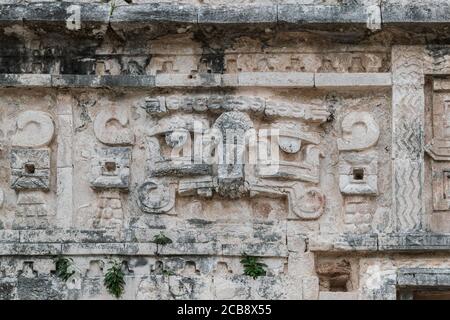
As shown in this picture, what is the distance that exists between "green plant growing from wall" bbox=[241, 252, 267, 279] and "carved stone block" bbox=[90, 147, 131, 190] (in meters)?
1.13

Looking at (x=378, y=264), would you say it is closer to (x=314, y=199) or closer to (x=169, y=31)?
(x=314, y=199)

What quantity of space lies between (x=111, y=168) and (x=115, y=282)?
96cm

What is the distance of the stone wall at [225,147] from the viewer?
14617 mm

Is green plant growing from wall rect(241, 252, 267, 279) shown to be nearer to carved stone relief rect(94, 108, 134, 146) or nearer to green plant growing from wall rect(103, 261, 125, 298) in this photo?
green plant growing from wall rect(103, 261, 125, 298)

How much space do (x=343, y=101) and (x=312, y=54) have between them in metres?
0.45

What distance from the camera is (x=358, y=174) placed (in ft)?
48.7

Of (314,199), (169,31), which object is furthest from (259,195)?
(169,31)

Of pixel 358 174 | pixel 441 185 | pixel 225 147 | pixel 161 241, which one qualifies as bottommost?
pixel 161 241

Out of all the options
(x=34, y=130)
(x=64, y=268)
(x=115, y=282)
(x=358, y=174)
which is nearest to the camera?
(x=115, y=282)

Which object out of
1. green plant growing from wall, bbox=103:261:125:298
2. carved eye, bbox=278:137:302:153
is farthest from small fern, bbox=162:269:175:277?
carved eye, bbox=278:137:302:153

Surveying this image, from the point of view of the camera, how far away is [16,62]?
49.2 ft

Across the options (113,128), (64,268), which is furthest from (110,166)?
(64,268)

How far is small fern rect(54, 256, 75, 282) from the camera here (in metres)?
14.6

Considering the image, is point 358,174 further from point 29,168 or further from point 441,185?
point 29,168
